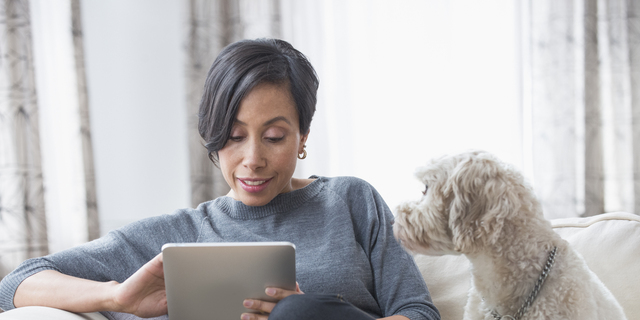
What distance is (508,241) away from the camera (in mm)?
914

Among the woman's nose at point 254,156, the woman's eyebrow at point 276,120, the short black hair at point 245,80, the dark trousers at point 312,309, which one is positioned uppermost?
the short black hair at point 245,80

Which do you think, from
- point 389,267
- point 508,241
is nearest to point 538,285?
point 508,241

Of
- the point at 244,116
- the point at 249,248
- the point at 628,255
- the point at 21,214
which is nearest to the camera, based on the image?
the point at 249,248

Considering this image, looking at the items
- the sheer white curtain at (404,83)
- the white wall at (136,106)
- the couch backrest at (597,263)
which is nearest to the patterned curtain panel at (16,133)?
the white wall at (136,106)

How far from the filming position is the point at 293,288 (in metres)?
0.93

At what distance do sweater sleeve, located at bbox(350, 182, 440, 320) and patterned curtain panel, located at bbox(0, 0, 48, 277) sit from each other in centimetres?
230

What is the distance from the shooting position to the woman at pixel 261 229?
42.3 inches

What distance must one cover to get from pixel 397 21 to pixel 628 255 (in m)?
1.89

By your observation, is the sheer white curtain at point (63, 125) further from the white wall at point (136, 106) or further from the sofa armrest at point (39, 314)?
the sofa armrest at point (39, 314)

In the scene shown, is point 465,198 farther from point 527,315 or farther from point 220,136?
point 220,136

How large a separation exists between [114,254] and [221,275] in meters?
0.43

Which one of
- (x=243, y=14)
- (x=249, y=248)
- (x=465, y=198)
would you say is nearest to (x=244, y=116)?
(x=249, y=248)

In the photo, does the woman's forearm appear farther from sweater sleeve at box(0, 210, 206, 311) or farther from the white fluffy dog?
the white fluffy dog

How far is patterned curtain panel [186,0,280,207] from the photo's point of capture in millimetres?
2652
